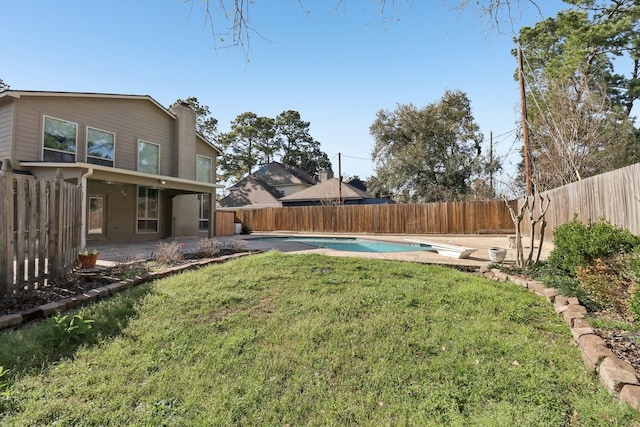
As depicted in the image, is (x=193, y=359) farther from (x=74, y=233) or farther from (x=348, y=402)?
(x=74, y=233)

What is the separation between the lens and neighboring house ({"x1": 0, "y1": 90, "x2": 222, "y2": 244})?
9.71 metres

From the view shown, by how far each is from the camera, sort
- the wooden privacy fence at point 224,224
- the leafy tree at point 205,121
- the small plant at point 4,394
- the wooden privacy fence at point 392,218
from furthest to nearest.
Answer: the leafy tree at point 205,121 → the wooden privacy fence at point 224,224 → the wooden privacy fence at point 392,218 → the small plant at point 4,394

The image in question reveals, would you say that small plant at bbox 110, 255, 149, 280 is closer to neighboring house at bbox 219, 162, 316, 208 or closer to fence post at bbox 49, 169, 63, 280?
fence post at bbox 49, 169, 63, 280

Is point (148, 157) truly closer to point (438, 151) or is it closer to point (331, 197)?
point (331, 197)

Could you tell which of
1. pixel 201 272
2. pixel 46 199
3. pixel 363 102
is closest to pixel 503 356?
pixel 201 272

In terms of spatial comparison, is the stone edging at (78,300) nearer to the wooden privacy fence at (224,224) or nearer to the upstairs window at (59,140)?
the upstairs window at (59,140)

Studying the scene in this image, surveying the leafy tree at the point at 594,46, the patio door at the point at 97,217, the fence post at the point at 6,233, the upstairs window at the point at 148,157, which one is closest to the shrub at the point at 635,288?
the fence post at the point at 6,233

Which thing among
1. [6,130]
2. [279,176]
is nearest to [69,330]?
[6,130]

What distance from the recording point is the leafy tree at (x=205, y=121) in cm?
3182

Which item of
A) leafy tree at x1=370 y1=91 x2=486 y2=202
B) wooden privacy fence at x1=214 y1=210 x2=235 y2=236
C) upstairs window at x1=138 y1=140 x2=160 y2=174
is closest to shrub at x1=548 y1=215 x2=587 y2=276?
upstairs window at x1=138 y1=140 x2=160 y2=174

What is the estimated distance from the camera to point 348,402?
7.51 feet

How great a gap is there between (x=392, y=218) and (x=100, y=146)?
14457 millimetres

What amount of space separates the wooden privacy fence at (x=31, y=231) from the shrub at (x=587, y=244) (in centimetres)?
760

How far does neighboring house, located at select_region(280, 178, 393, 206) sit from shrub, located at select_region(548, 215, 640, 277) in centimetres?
2066
